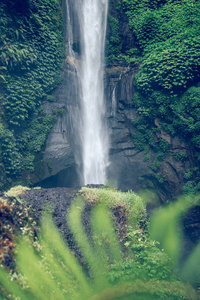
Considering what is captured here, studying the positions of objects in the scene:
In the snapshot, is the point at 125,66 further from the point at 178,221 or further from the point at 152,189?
the point at 178,221

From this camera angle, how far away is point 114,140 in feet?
48.1

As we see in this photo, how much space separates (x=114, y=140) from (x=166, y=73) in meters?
5.02

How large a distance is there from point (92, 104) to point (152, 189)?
6.79 meters

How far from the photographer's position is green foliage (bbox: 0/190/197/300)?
4.48 metres

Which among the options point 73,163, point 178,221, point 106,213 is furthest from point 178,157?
point 106,213

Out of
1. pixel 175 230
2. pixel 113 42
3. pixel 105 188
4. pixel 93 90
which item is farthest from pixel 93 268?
→ pixel 113 42

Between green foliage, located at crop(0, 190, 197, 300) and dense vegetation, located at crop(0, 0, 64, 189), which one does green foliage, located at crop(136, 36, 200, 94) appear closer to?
dense vegetation, located at crop(0, 0, 64, 189)

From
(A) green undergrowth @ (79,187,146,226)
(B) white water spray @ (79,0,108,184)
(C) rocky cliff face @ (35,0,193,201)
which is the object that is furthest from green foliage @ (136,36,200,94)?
(A) green undergrowth @ (79,187,146,226)

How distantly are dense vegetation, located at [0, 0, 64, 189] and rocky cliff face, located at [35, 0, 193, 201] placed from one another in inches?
29.1

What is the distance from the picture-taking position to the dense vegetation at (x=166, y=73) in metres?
12.9

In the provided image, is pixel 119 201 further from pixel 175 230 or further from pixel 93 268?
pixel 175 230

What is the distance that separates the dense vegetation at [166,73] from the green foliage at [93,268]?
6539 mm

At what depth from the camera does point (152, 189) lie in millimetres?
13469

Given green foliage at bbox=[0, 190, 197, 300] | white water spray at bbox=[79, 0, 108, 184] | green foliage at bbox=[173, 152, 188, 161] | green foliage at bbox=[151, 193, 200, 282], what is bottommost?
green foliage at bbox=[151, 193, 200, 282]
